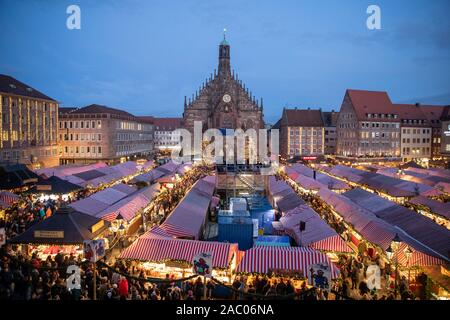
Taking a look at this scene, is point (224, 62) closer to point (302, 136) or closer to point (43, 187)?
point (302, 136)

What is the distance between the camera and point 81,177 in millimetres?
26109

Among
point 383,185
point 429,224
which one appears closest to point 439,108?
point 383,185

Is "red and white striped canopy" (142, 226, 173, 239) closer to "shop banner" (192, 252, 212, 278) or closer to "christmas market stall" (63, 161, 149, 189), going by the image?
"shop banner" (192, 252, 212, 278)

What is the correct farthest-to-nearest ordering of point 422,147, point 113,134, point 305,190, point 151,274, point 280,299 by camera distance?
point 422,147 → point 113,134 → point 305,190 → point 151,274 → point 280,299

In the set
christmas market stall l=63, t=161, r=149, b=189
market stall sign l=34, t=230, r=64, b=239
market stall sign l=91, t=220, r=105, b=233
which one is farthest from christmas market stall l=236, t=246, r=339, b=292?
christmas market stall l=63, t=161, r=149, b=189

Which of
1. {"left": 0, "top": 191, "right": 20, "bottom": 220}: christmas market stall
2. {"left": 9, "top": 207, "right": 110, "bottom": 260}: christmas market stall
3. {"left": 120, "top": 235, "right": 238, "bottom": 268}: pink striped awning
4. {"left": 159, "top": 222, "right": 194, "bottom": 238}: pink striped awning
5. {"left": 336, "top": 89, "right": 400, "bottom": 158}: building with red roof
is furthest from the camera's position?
{"left": 336, "top": 89, "right": 400, "bottom": 158}: building with red roof

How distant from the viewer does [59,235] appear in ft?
39.2

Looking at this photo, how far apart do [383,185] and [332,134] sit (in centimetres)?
4252

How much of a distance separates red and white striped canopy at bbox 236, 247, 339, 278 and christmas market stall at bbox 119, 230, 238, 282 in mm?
619

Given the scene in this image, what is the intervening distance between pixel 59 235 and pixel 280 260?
7311 mm

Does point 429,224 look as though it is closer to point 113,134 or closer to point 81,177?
point 81,177

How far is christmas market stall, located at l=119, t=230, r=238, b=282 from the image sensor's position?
11.2 metres

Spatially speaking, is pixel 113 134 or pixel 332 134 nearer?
pixel 113 134

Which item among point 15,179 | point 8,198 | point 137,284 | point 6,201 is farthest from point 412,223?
point 15,179
